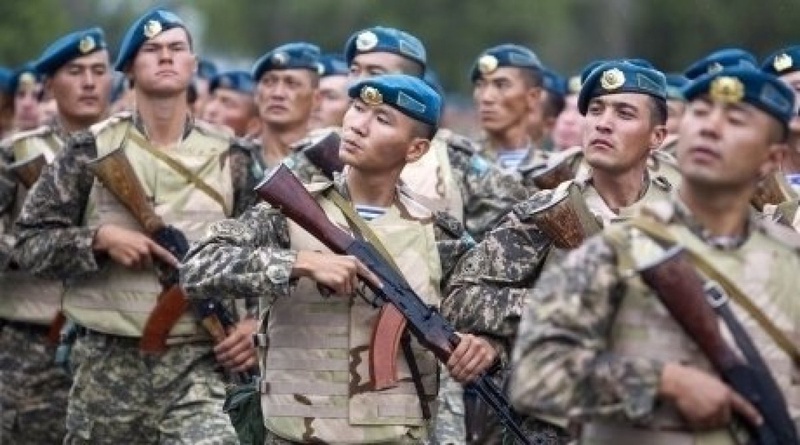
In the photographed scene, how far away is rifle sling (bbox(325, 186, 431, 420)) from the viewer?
862 cm

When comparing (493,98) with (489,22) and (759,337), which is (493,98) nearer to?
(759,337)

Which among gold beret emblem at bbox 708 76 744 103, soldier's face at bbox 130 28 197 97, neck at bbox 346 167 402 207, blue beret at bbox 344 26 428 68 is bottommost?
gold beret emblem at bbox 708 76 744 103

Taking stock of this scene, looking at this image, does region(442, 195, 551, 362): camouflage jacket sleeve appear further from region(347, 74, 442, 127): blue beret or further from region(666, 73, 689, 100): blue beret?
region(666, 73, 689, 100): blue beret

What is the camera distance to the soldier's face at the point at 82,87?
40.5ft

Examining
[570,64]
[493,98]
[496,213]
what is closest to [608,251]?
[496,213]

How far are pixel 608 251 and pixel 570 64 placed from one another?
51.5 metres

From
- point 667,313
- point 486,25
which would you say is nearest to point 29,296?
point 667,313

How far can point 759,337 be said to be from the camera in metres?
6.69

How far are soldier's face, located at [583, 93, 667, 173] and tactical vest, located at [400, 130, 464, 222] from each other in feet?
6.26

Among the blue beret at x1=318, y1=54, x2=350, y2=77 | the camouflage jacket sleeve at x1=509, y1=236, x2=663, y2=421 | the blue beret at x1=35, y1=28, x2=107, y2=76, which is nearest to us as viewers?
the camouflage jacket sleeve at x1=509, y1=236, x2=663, y2=421

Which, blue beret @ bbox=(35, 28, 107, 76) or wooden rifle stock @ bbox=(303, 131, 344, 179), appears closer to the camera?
wooden rifle stock @ bbox=(303, 131, 344, 179)

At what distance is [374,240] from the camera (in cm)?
865

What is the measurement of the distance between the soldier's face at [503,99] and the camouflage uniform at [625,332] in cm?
715

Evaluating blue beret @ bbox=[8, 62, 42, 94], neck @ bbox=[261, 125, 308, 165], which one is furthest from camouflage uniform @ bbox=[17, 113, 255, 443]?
blue beret @ bbox=[8, 62, 42, 94]
